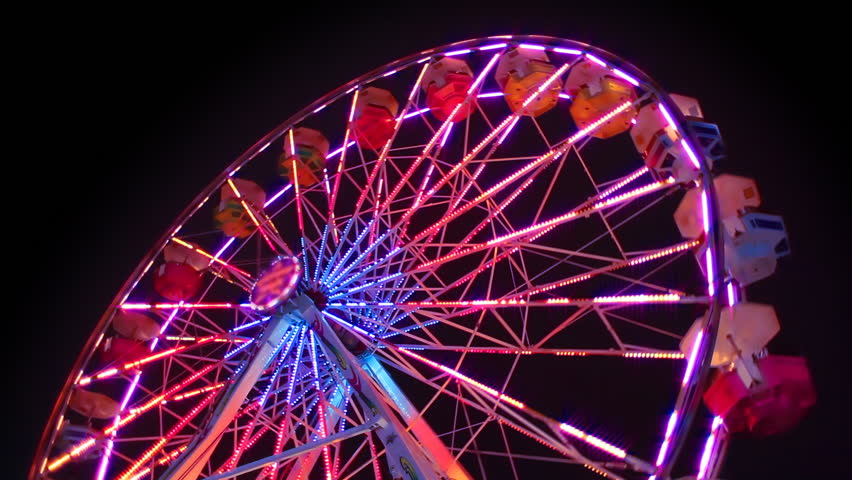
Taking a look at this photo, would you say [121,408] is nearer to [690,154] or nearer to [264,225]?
[264,225]

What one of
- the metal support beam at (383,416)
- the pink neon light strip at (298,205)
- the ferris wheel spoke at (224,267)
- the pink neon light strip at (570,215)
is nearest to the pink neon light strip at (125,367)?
the ferris wheel spoke at (224,267)

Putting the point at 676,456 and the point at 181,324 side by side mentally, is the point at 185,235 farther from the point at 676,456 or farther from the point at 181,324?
the point at 676,456

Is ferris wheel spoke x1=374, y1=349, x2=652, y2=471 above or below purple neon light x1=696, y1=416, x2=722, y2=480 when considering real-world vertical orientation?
above

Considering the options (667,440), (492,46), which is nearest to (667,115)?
(492,46)

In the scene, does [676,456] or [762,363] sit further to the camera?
[762,363]

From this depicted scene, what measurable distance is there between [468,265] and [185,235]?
5.80 meters

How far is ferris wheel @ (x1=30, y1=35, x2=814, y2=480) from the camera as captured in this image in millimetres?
5781

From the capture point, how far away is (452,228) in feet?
41.8

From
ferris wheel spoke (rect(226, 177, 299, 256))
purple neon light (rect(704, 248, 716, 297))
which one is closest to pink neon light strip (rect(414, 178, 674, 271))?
purple neon light (rect(704, 248, 716, 297))

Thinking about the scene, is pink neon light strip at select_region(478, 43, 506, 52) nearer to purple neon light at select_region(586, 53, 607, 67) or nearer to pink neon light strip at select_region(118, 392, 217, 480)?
purple neon light at select_region(586, 53, 607, 67)

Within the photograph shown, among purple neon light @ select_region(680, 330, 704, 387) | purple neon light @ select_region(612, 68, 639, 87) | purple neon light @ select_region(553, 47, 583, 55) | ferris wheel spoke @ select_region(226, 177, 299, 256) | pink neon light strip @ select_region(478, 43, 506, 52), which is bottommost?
purple neon light @ select_region(680, 330, 704, 387)

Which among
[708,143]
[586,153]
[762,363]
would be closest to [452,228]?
[586,153]

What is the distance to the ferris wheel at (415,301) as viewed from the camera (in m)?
5.78

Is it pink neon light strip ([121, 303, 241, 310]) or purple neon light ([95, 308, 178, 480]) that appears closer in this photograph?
purple neon light ([95, 308, 178, 480])
